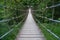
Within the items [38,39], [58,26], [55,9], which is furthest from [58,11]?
[38,39]

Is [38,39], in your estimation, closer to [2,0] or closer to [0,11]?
[2,0]

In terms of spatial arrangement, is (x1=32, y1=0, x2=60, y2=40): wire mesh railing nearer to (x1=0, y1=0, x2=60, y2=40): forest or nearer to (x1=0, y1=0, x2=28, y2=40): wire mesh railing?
(x1=0, y1=0, x2=60, y2=40): forest

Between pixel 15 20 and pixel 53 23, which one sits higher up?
pixel 53 23

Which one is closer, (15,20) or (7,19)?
(7,19)

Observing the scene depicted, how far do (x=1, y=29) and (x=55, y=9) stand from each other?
5.29 ft

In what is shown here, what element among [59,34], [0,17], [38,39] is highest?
[0,17]

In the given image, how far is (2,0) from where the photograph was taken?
5.30 meters

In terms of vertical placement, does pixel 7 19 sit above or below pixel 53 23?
above

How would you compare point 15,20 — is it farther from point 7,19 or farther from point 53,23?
point 53,23

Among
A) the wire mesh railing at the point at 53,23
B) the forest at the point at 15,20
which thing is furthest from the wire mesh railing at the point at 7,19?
the wire mesh railing at the point at 53,23

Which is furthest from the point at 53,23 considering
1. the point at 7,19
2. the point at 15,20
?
the point at 15,20

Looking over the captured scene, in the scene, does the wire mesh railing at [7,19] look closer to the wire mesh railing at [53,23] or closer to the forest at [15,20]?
the forest at [15,20]

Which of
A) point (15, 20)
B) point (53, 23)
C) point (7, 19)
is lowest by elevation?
point (15, 20)

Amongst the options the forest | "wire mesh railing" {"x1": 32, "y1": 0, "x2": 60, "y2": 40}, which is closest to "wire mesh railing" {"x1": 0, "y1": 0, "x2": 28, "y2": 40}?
Result: the forest
